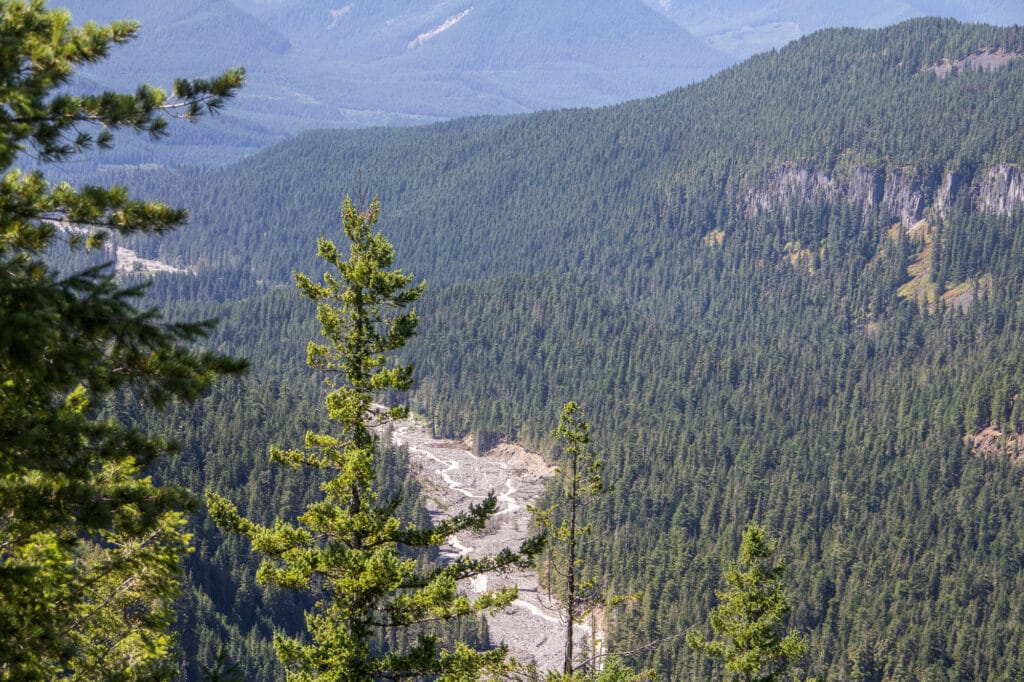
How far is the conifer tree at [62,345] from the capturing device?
16.7 metres

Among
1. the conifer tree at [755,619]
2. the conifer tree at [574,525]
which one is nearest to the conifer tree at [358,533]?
the conifer tree at [574,525]

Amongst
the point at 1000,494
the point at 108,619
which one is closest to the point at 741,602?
the point at 108,619

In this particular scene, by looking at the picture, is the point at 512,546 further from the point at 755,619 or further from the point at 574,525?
the point at 574,525

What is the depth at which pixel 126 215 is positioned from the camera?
18.9 m

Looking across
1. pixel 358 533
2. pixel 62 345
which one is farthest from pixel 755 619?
pixel 62 345

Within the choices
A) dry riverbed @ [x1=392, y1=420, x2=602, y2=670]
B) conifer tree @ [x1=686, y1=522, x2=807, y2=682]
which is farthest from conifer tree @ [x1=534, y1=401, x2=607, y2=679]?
dry riverbed @ [x1=392, y1=420, x2=602, y2=670]

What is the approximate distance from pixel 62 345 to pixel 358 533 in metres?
10.9

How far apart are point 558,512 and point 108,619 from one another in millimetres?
138906

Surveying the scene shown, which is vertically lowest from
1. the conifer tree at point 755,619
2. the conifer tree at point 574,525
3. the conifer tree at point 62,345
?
the conifer tree at point 755,619

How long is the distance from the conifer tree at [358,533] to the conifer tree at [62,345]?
6.29 metres

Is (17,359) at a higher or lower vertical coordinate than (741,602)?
higher

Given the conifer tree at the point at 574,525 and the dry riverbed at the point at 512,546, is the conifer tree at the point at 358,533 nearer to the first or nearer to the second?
the conifer tree at the point at 574,525

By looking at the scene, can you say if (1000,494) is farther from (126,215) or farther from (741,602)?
(126,215)

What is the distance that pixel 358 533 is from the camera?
26359mm
